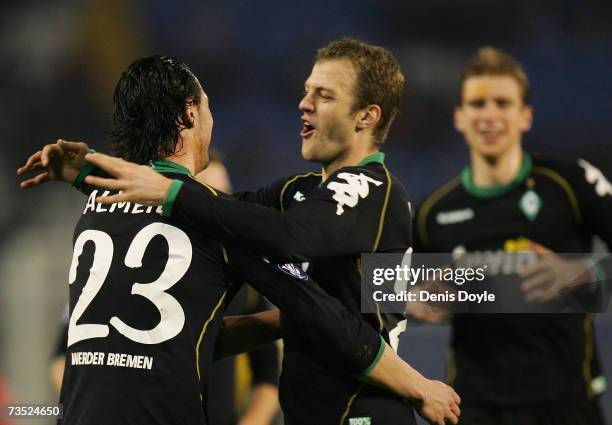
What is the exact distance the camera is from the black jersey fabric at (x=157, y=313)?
2375mm

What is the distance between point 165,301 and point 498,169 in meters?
3.32

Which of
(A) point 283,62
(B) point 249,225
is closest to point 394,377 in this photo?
(B) point 249,225

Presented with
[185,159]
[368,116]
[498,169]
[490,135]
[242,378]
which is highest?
[490,135]

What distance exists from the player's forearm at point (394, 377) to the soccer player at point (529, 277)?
2.24 m

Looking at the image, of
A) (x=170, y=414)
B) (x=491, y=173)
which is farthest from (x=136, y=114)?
(x=491, y=173)

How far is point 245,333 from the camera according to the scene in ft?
9.45

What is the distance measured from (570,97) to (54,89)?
4892 mm

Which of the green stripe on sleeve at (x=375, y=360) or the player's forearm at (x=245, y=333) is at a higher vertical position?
the player's forearm at (x=245, y=333)

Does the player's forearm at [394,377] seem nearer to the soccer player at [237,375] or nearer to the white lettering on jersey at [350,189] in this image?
the white lettering on jersey at [350,189]

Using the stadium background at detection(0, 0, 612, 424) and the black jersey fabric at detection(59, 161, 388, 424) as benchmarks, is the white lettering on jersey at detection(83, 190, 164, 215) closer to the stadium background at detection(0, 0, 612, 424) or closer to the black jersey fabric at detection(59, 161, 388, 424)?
the black jersey fabric at detection(59, 161, 388, 424)

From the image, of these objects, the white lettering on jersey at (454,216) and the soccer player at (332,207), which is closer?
the soccer player at (332,207)

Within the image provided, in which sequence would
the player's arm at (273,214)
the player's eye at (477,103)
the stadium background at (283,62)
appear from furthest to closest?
the stadium background at (283,62) < the player's eye at (477,103) < the player's arm at (273,214)
